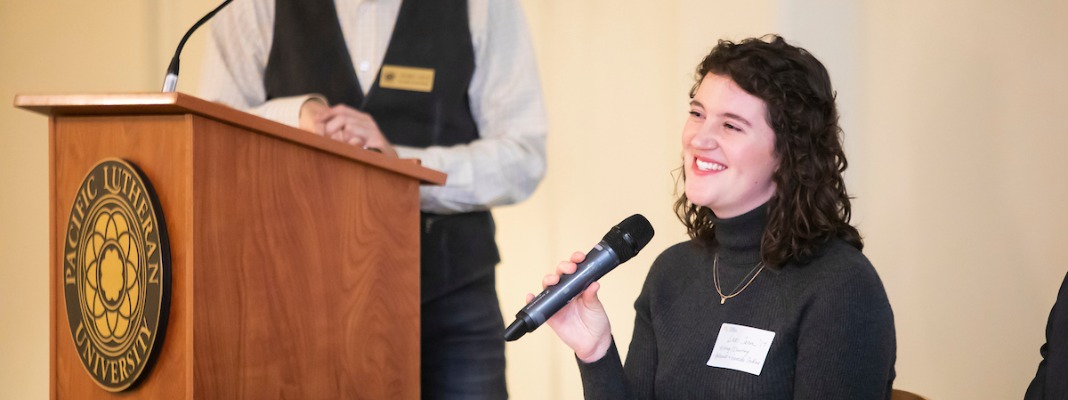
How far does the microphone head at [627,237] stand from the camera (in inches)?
69.5

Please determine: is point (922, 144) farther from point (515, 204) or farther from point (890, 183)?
point (515, 204)

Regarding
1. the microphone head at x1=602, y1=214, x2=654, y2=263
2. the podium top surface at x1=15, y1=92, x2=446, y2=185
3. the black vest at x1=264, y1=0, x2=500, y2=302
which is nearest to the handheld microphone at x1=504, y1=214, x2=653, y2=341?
the microphone head at x1=602, y1=214, x2=654, y2=263

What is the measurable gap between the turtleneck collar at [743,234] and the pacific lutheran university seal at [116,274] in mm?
1219

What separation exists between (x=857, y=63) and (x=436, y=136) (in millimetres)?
1269

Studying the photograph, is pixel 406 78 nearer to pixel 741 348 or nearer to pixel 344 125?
pixel 344 125

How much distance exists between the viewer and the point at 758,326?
2.08 m

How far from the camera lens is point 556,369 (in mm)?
3137

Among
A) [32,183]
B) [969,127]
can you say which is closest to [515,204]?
[969,127]

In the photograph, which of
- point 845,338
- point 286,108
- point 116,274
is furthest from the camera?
point 286,108

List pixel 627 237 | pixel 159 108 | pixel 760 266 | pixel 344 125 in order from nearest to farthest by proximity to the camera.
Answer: pixel 159 108 < pixel 627 237 < pixel 760 266 < pixel 344 125

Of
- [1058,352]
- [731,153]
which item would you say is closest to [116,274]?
[731,153]

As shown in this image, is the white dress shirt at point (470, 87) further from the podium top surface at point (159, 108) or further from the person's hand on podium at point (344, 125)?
the podium top surface at point (159, 108)

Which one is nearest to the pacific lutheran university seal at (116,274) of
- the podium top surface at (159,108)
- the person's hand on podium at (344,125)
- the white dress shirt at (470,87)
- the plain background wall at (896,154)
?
the podium top surface at (159,108)

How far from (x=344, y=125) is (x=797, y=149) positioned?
1146 millimetres
